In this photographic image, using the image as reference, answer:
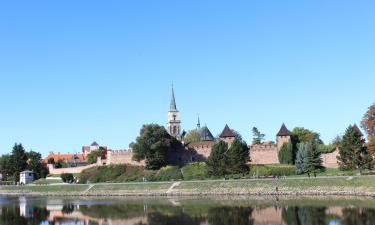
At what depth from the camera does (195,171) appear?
3374 inches

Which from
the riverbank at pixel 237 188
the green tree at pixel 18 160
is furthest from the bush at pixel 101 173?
the green tree at pixel 18 160

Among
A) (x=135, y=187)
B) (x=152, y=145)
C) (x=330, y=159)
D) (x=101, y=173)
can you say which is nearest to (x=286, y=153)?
(x=330, y=159)

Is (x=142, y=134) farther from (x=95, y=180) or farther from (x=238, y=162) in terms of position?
(x=238, y=162)

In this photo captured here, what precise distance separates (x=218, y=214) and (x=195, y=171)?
146 ft

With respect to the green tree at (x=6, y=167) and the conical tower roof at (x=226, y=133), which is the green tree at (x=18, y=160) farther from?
the conical tower roof at (x=226, y=133)

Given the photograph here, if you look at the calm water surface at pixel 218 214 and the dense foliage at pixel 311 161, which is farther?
the dense foliage at pixel 311 161

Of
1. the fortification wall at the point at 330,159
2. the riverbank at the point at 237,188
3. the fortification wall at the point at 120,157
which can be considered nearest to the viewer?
the riverbank at the point at 237,188

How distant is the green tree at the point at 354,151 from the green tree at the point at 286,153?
19198 mm

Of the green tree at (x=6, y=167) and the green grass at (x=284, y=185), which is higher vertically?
the green tree at (x=6, y=167)

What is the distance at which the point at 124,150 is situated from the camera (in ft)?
331

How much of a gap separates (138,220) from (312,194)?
72.7ft

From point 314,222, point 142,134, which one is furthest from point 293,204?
point 142,134

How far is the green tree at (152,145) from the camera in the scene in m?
91.6

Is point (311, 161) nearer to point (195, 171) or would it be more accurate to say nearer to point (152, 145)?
point (195, 171)
